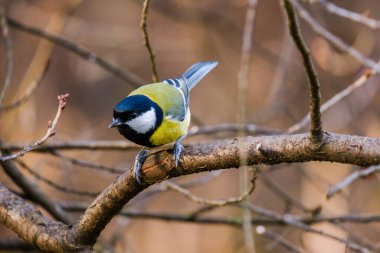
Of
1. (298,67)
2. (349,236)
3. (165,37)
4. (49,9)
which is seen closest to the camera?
(349,236)

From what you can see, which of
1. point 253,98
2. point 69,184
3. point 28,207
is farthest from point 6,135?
point 253,98

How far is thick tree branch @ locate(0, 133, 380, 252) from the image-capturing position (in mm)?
1624

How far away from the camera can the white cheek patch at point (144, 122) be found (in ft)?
8.08

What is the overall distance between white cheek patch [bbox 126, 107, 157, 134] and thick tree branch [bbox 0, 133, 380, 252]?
369 mm

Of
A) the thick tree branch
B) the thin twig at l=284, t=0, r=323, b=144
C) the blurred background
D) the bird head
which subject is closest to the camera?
the thin twig at l=284, t=0, r=323, b=144

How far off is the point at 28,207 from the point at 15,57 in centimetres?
423

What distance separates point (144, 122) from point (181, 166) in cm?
65

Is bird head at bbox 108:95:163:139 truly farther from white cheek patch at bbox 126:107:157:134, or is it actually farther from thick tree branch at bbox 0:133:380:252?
thick tree branch at bbox 0:133:380:252

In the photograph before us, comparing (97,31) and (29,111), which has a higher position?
(97,31)

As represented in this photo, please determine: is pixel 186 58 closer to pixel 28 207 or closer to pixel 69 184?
pixel 69 184

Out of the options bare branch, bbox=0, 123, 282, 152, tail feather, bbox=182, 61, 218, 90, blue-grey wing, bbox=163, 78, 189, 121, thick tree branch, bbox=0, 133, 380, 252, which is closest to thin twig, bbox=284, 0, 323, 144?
thick tree branch, bbox=0, 133, 380, 252

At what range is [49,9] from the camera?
4996mm

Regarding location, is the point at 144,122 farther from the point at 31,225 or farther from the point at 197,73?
the point at 197,73

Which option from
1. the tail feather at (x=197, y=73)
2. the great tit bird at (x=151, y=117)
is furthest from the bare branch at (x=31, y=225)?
the tail feather at (x=197, y=73)
